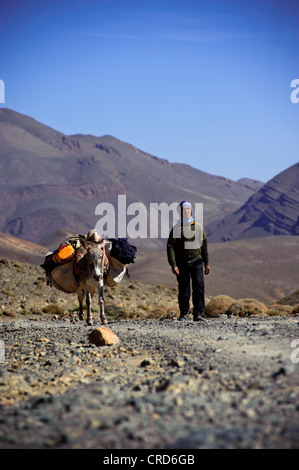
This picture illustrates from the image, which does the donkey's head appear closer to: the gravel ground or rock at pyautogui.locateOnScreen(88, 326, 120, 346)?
rock at pyautogui.locateOnScreen(88, 326, 120, 346)

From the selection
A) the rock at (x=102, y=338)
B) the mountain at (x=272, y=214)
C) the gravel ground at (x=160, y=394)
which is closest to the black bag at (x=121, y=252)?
the rock at (x=102, y=338)

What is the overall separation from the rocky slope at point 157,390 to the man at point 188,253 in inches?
49.8

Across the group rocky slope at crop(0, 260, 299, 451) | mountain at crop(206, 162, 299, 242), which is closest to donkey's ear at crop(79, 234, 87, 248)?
rocky slope at crop(0, 260, 299, 451)

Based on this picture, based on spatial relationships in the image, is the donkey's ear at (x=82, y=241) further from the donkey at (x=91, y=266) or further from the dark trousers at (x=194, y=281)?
the dark trousers at (x=194, y=281)

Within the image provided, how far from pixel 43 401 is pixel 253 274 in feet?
244

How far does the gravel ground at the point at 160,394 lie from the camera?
4379 mm

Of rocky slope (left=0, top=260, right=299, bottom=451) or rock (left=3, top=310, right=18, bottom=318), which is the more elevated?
rocky slope (left=0, top=260, right=299, bottom=451)

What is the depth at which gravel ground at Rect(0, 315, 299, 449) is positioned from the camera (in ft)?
14.4

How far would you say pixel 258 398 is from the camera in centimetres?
511

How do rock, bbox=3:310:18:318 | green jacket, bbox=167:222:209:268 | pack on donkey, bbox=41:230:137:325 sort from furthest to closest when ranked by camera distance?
rock, bbox=3:310:18:318 < pack on donkey, bbox=41:230:137:325 < green jacket, bbox=167:222:209:268

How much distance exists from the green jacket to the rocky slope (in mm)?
1566

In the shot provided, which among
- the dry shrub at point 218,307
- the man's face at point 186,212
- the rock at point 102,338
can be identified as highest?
the man's face at point 186,212
